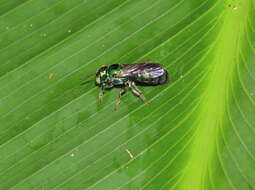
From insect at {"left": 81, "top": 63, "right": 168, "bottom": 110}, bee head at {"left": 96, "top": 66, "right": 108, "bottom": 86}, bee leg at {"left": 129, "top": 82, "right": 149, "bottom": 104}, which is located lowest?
bee leg at {"left": 129, "top": 82, "right": 149, "bottom": 104}

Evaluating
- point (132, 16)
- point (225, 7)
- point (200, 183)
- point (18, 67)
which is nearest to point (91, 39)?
point (132, 16)

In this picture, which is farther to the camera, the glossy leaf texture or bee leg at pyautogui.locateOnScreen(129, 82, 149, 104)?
bee leg at pyautogui.locateOnScreen(129, 82, 149, 104)

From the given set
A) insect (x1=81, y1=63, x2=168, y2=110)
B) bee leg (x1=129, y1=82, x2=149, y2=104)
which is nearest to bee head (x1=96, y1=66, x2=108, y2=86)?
insect (x1=81, y1=63, x2=168, y2=110)

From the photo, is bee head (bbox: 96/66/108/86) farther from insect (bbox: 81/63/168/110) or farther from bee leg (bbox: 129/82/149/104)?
bee leg (bbox: 129/82/149/104)

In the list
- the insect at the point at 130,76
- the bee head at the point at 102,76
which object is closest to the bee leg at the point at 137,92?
the insect at the point at 130,76

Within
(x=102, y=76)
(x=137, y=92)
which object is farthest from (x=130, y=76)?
(x=102, y=76)

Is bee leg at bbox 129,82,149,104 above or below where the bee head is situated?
below

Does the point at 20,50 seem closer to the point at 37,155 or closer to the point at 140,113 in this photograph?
the point at 37,155

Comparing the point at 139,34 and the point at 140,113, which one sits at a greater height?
the point at 139,34
